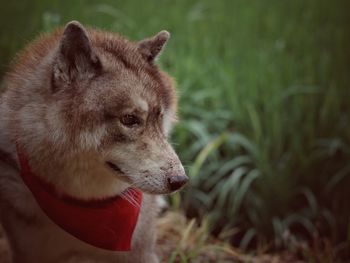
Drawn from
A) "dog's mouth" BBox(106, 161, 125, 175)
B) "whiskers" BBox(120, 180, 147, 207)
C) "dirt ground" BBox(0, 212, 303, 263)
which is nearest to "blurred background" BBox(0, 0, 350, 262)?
"dirt ground" BBox(0, 212, 303, 263)

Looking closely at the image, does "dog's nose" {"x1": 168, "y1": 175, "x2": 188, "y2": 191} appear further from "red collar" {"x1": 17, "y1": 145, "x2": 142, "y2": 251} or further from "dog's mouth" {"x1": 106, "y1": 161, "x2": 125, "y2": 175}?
"red collar" {"x1": 17, "y1": 145, "x2": 142, "y2": 251}

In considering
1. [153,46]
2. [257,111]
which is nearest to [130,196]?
[153,46]

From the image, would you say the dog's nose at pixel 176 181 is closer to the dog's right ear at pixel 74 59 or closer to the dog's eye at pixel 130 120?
the dog's eye at pixel 130 120

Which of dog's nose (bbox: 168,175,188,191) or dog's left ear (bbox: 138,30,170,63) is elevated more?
dog's left ear (bbox: 138,30,170,63)

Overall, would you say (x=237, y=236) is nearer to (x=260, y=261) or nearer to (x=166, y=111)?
(x=260, y=261)

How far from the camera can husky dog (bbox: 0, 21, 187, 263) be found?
5.69 feet

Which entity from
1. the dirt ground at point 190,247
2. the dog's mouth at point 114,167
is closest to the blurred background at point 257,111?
the dirt ground at point 190,247

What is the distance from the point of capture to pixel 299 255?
2.80m

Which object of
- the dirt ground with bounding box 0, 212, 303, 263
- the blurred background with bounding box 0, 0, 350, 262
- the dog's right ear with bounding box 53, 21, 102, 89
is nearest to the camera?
the dog's right ear with bounding box 53, 21, 102, 89

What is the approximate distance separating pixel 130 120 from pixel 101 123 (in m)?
0.07

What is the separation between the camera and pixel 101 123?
174 centimetres

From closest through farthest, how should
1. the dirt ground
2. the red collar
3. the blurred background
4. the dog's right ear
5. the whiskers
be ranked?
1. the dog's right ear
2. the red collar
3. the whiskers
4. the dirt ground
5. the blurred background

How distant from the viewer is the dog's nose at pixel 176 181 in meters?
1.71

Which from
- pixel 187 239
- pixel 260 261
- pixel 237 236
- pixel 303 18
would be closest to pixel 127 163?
pixel 187 239
